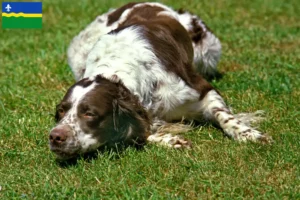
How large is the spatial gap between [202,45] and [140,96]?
1951 mm

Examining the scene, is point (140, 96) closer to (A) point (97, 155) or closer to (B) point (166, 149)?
(B) point (166, 149)

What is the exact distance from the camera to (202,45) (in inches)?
277

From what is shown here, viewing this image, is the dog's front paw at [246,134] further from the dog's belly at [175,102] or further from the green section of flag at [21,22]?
the green section of flag at [21,22]

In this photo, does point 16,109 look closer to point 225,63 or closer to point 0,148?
point 0,148

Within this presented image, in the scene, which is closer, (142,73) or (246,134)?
(246,134)

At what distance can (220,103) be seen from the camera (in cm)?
573

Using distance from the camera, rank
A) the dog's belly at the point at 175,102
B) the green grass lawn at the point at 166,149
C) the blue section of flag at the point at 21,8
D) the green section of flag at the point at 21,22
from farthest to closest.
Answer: the blue section of flag at the point at 21,8
the green section of flag at the point at 21,22
the dog's belly at the point at 175,102
the green grass lawn at the point at 166,149

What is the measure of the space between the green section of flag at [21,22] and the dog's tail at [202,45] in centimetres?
246

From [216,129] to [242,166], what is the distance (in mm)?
1033

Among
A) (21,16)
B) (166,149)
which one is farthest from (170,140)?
(21,16)

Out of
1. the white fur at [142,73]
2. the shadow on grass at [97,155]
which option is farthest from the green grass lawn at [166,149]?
the white fur at [142,73]

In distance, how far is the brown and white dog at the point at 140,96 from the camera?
4.81 m

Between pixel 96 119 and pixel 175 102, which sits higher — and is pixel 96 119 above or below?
above

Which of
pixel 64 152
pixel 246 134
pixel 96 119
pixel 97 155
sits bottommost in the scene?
pixel 246 134
